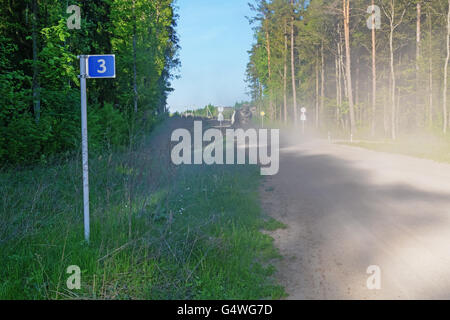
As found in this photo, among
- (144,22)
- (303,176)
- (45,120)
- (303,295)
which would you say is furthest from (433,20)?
(303,295)

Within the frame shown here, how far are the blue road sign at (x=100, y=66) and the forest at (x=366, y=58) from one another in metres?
30.9

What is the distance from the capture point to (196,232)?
6.31 meters

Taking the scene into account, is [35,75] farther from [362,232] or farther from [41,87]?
[362,232]

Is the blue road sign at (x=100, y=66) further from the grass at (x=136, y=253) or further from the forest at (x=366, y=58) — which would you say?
the forest at (x=366, y=58)

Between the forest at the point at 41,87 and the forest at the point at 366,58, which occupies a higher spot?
the forest at the point at 366,58

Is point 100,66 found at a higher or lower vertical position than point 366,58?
lower

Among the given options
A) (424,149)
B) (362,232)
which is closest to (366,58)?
(424,149)

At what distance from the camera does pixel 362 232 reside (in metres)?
7.12

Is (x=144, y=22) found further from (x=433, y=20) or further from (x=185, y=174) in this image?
(x=433, y=20)

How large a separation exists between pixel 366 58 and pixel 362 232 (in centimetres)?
4194

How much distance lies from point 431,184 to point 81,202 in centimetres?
1018

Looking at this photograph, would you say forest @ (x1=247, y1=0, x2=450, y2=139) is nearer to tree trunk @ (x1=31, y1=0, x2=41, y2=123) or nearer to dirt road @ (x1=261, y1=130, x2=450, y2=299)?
dirt road @ (x1=261, y1=130, x2=450, y2=299)

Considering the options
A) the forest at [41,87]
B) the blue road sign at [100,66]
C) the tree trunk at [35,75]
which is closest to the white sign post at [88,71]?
the blue road sign at [100,66]

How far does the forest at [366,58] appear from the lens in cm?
3544
